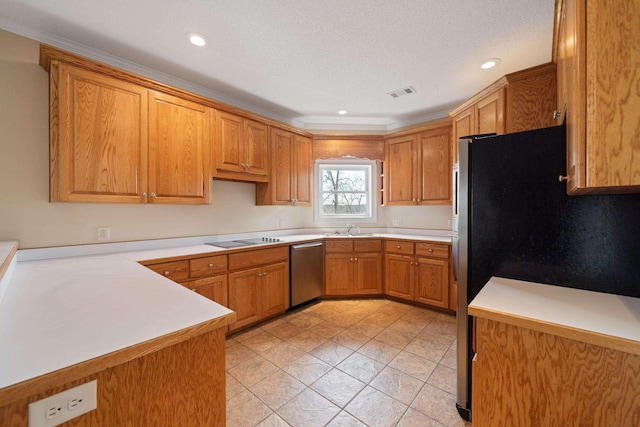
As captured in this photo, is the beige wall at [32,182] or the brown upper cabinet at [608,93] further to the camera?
the beige wall at [32,182]

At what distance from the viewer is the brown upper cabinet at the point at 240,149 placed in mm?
2637

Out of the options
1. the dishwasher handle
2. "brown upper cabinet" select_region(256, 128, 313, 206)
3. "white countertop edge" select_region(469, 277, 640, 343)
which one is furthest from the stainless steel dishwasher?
"white countertop edge" select_region(469, 277, 640, 343)

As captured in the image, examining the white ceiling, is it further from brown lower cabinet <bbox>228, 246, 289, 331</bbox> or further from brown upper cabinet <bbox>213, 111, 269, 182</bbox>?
brown lower cabinet <bbox>228, 246, 289, 331</bbox>

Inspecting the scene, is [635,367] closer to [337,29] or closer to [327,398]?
[327,398]

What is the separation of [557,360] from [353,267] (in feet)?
8.60

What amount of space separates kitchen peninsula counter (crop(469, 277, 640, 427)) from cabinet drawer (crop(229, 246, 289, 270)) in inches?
82.0

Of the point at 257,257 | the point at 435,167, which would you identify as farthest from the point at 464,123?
the point at 257,257

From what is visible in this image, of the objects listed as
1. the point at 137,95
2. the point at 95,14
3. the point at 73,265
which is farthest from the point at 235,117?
the point at 73,265

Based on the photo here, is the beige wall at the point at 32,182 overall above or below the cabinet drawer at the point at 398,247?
above

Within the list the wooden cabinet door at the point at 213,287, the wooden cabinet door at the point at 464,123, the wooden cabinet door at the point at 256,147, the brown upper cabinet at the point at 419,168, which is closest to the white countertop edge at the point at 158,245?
the wooden cabinet door at the point at 213,287

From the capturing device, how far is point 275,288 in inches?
113

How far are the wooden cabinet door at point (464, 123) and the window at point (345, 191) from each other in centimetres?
137

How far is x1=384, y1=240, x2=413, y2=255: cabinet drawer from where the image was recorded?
3.25 m

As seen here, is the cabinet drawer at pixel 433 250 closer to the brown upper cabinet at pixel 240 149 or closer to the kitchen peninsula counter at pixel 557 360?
the kitchen peninsula counter at pixel 557 360
